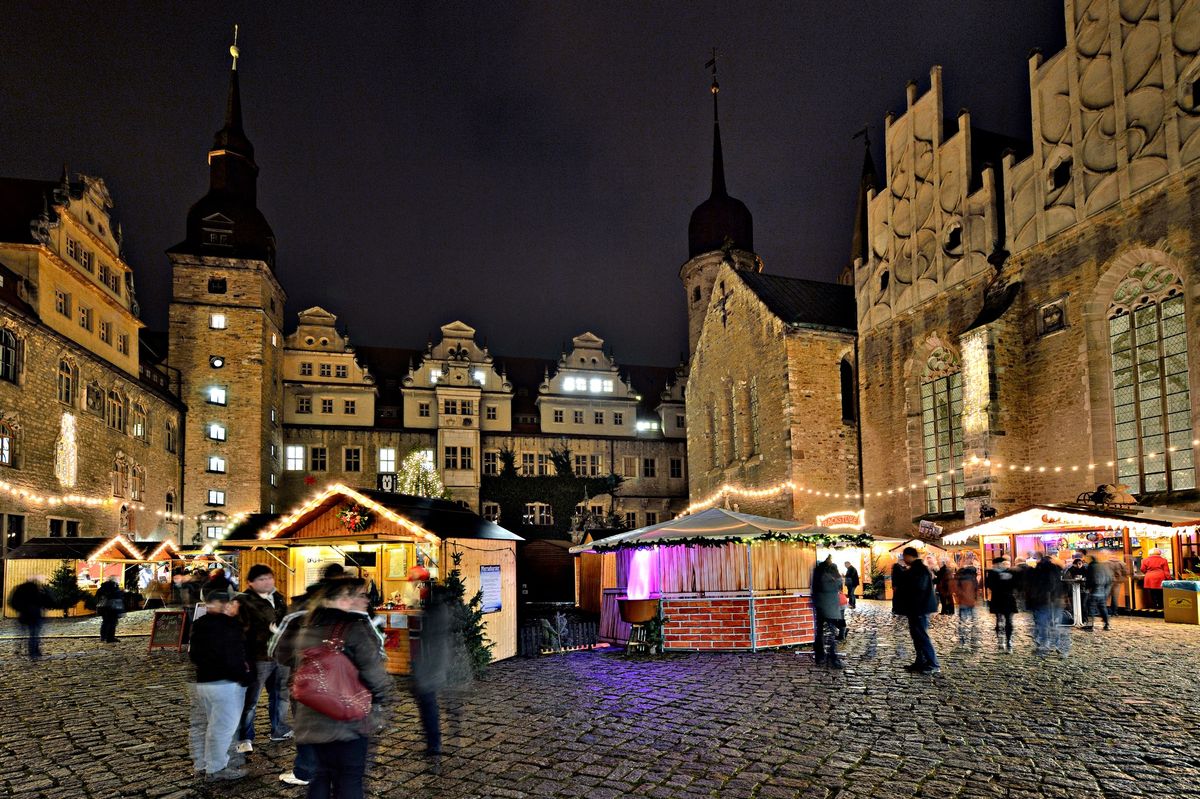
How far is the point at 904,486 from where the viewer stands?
96.9ft

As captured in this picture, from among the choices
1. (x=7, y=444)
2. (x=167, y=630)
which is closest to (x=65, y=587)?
(x=7, y=444)

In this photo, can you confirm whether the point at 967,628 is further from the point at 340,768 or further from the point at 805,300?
the point at 805,300

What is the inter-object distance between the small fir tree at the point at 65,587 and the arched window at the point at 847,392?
26.4 m

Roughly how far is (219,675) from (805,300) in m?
31.9

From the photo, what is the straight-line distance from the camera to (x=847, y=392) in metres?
33.6

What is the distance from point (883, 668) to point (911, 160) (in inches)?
927

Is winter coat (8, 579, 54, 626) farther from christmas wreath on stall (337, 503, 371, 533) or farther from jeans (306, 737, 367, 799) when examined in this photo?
jeans (306, 737, 367, 799)

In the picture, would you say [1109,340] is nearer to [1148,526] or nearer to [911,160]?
[1148,526]

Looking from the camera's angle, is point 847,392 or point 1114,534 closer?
point 1114,534

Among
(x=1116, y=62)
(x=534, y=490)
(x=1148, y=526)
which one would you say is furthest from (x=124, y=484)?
(x=1116, y=62)

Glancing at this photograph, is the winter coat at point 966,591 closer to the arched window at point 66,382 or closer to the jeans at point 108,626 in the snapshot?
the jeans at point 108,626

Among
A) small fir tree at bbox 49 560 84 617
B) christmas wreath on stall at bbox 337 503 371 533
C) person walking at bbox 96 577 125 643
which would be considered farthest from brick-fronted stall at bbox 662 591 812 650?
small fir tree at bbox 49 560 84 617

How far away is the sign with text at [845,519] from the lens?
31.4 meters

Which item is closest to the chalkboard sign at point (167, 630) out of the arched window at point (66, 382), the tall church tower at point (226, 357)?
the arched window at point (66, 382)
